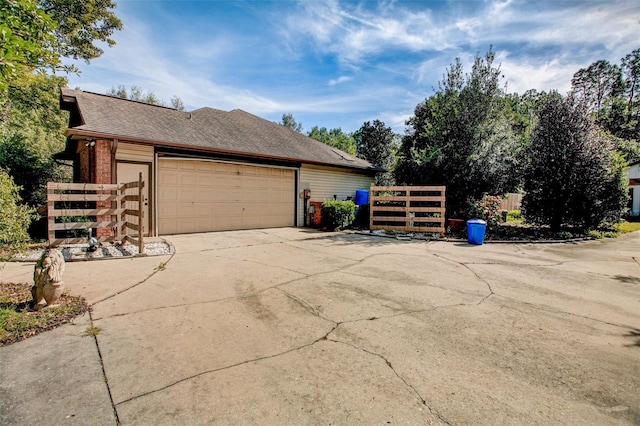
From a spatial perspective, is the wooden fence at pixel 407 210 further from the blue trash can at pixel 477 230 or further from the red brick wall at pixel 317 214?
the red brick wall at pixel 317 214

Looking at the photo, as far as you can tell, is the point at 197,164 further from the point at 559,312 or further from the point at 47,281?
the point at 559,312

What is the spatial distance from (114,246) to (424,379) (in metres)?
8.01

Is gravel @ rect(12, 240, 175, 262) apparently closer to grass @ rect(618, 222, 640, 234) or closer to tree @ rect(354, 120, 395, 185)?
grass @ rect(618, 222, 640, 234)

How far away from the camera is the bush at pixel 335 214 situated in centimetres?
1175

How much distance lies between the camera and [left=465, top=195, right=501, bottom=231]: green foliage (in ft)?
36.7

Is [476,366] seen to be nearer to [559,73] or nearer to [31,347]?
[31,347]

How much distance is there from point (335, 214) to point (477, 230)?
4934mm

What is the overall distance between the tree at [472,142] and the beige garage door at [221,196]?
6094mm

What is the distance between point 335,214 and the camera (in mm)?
11734

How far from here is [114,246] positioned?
7.61 meters

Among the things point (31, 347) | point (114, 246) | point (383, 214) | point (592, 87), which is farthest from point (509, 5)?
point (592, 87)

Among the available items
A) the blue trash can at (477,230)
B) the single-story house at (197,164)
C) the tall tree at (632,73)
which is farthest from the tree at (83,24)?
the tall tree at (632,73)

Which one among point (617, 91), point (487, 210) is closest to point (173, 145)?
point (487, 210)

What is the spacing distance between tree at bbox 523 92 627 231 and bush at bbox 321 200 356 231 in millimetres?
7356
